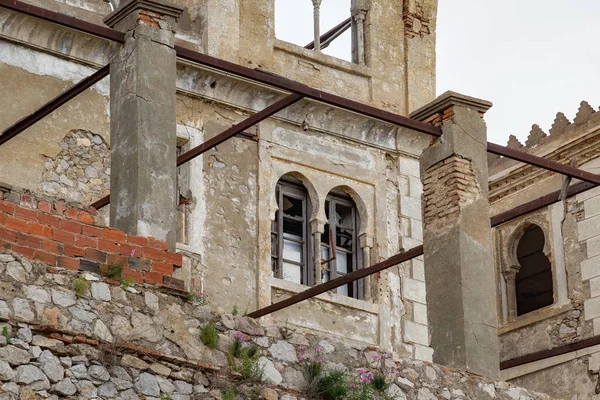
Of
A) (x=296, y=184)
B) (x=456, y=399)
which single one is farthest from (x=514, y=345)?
(x=456, y=399)

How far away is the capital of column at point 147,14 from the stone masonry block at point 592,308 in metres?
11.4

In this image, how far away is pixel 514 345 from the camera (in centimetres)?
2809

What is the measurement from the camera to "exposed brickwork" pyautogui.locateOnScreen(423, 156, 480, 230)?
18828mm

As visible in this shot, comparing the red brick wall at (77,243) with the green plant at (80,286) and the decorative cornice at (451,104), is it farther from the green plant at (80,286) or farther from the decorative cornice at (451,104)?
the decorative cornice at (451,104)

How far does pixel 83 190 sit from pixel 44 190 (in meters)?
0.55

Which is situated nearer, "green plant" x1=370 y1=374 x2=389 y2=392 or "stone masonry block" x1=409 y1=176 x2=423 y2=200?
"green plant" x1=370 y1=374 x2=389 y2=392

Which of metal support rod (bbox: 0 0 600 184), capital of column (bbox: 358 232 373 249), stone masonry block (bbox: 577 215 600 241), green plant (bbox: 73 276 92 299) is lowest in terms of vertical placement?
green plant (bbox: 73 276 92 299)

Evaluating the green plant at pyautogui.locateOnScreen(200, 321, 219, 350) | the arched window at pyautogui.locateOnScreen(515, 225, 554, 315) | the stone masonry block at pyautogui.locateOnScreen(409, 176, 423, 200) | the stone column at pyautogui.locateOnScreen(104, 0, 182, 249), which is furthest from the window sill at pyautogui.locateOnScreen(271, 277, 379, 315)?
the green plant at pyautogui.locateOnScreen(200, 321, 219, 350)

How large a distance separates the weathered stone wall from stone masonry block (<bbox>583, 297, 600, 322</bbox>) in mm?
11026

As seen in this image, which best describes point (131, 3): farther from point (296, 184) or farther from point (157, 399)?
point (296, 184)

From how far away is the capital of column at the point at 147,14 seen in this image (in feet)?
56.7

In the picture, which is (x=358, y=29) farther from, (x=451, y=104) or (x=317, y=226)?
(x=451, y=104)

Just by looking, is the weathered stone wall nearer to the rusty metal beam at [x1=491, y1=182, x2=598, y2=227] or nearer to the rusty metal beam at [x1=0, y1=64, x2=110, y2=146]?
the rusty metal beam at [x1=0, y1=64, x2=110, y2=146]

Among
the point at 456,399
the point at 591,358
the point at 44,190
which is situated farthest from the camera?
the point at 591,358
